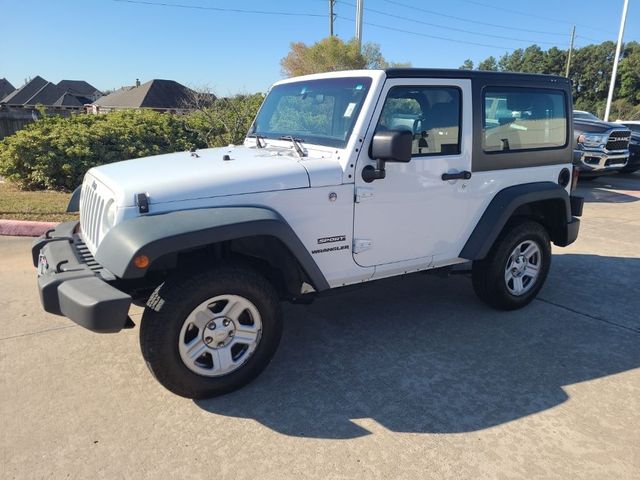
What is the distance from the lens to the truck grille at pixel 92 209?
3.05 metres

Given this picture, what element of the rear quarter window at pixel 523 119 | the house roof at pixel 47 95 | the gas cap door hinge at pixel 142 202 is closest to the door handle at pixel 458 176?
the rear quarter window at pixel 523 119

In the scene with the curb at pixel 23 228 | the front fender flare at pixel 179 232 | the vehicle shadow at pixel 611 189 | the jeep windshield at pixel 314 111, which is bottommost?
the vehicle shadow at pixel 611 189

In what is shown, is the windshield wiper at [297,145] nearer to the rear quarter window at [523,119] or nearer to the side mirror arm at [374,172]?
the side mirror arm at [374,172]

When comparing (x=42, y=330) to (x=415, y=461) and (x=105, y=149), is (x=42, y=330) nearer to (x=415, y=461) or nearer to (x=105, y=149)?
(x=415, y=461)

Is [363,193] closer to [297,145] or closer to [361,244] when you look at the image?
[361,244]

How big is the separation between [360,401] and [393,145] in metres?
1.58

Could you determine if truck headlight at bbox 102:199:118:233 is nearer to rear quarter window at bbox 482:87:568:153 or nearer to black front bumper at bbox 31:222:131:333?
black front bumper at bbox 31:222:131:333

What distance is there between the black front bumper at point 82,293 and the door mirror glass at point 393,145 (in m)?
1.72

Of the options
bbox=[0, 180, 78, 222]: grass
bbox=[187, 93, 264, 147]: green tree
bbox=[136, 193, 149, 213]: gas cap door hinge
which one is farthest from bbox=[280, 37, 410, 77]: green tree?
bbox=[136, 193, 149, 213]: gas cap door hinge

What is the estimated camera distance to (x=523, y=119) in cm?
418

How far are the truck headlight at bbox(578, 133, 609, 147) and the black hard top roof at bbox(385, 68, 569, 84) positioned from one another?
→ 8458 mm

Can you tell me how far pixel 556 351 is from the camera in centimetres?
368

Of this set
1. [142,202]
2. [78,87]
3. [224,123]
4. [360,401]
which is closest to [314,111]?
[142,202]

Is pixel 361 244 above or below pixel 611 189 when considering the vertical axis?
above
